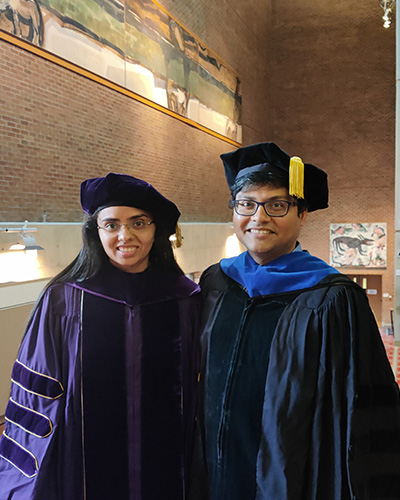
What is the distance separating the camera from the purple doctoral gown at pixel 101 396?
6.57 feet

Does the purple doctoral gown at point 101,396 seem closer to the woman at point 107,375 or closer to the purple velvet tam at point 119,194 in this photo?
the woman at point 107,375

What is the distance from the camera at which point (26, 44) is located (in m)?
5.92

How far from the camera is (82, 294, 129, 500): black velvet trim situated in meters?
2.03

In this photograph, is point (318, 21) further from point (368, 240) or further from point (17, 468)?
point (17, 468)

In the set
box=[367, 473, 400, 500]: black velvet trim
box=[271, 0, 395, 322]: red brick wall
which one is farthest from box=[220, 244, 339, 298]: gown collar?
box=[271, 0, 395, 322]: red brick wall

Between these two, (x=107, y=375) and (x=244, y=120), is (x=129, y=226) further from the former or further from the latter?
(x=244, y=120)

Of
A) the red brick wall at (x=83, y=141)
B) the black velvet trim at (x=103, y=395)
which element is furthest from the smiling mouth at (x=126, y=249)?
the red brick wall at (x=83, y=141)

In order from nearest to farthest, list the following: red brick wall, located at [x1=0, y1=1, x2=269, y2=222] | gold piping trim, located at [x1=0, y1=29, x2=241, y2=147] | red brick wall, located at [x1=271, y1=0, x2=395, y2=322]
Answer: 1. gold piping trim, located at [x1=0, y1=29, x2=241, y2=147]
2. red brick wall, located at [x1=0, y1=1, x2=269, y2=222]
3. red brick wall, located at [x1=271, y1=0, x2=395, y2=322]

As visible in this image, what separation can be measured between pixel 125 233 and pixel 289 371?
0.96 m

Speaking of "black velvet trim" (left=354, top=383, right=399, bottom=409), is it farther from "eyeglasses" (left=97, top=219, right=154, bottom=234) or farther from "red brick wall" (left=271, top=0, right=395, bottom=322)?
"red brick wall" (left=271, top=0, right=395, bottom=322)

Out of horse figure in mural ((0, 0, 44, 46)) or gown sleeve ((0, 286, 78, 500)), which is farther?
horse figure in mural ((0, 0, 44, 46))

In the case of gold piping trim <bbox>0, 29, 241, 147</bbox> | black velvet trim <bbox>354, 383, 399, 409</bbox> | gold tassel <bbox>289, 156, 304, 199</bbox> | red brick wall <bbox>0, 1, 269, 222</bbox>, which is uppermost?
gold piping trim <bbox>0, 29, 241, 147</bbox>

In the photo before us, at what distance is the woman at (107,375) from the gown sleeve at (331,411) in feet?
1.80

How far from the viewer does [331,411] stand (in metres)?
1.76
